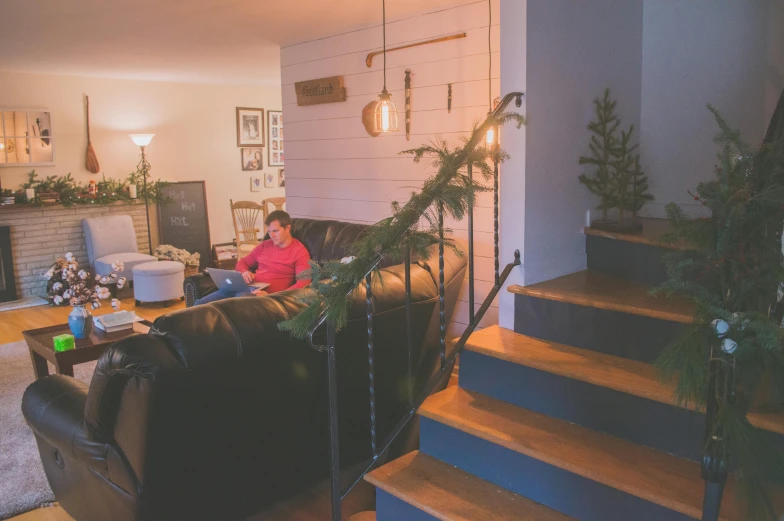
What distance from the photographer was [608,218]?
10.5 feet

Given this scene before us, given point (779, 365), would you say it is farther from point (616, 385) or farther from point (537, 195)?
point (537, 195)

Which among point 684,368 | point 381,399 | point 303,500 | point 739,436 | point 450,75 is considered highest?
point 450,75

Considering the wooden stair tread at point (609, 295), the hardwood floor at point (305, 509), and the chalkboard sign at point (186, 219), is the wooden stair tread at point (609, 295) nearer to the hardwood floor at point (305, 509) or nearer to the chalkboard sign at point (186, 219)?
the hardwood floor at point (305, 509)

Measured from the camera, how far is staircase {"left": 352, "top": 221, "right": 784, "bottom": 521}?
1.99 metres

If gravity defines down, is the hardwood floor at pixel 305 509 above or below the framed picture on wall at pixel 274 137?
below

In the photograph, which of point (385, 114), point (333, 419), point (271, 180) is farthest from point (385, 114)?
point (271, 180)

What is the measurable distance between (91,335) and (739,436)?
155 inches

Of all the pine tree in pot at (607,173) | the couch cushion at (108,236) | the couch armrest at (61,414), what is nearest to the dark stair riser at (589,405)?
the pine tree in pot at (607,173)

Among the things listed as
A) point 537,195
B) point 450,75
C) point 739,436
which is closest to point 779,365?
point 739,436

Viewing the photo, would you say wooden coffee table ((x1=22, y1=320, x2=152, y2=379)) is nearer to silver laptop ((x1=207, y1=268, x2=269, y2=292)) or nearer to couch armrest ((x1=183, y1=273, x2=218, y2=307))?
silver laptop ((x1=207, y1=268, x2=269, y2=292))

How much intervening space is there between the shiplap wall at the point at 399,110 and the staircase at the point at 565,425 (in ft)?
6.16

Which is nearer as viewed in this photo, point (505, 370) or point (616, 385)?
point (616, 385)

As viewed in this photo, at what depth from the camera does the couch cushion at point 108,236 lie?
7715 millimetres

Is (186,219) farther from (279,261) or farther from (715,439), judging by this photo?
(715,439)
